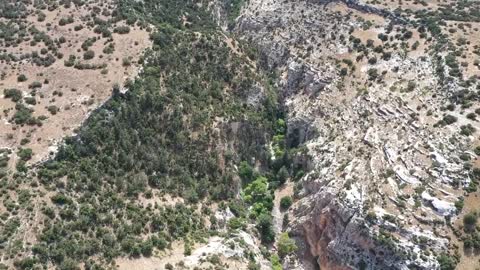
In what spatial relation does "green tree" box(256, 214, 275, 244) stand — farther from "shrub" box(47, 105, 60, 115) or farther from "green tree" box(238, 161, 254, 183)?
"shrub" box(47, 105, 60, 115)

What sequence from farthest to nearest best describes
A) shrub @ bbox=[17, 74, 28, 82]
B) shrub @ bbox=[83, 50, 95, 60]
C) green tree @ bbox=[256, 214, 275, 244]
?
shrub @ bbox=[83, 50, 95, 60], shrub @ bbox=[17, 74, 28, 82], green tree @ bbox=[256, 214, 275, 244]

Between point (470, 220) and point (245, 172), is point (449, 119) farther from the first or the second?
point (245, 172)

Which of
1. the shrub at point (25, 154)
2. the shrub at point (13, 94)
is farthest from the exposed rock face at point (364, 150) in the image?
the shrub at point (13, 94)

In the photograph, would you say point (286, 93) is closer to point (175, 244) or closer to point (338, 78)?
point (338, 78)

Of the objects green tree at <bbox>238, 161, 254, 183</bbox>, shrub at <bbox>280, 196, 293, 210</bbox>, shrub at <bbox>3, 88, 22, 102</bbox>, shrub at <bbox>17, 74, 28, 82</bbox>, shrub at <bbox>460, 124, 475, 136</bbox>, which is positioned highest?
shrub at <bbox>460, 124, 475, 136</bbox>

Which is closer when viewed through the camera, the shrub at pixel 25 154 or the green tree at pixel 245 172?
the shrub at pixel 25 154

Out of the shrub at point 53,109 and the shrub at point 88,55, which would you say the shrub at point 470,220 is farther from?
the shrub at point 88,55

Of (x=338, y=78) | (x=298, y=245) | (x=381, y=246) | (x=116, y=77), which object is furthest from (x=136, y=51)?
(x=381, y=246)

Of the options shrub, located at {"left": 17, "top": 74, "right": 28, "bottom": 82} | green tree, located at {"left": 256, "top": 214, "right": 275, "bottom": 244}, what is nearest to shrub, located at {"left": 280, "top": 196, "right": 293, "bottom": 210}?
green tree, located at {"left": 256, "top": 214, "right": 275, "bottom": 244}
